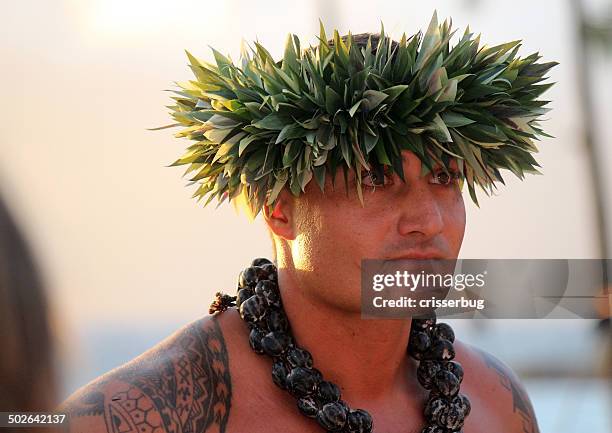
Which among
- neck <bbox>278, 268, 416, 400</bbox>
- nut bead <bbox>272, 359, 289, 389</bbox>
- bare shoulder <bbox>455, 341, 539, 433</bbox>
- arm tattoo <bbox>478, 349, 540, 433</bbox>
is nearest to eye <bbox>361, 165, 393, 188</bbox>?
neck <bbox>278, 268, 416, 400</bbox>

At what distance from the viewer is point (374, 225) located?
10.9ft

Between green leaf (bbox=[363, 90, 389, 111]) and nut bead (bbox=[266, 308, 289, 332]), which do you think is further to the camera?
nut bead (bbox=[266, 308, 289, 332])

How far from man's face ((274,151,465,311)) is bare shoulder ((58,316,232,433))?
457 mm

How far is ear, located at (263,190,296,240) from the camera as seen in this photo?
11.6 ft

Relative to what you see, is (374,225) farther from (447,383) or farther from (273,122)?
(447,383)

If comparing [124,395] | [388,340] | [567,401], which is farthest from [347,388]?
[567,401]

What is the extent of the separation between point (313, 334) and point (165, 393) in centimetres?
56

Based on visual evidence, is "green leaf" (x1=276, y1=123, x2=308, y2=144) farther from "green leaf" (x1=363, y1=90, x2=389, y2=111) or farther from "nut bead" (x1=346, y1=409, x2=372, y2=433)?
"nut bead" (x1=346, y1=409, x2=372, y2=433)

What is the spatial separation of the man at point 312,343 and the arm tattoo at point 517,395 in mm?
387

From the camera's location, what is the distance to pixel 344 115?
331cm

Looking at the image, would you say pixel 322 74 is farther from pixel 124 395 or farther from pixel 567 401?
pixel 567 401

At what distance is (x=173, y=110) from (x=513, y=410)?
5.80ft

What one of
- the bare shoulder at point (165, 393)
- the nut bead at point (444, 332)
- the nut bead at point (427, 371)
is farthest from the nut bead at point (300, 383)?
the nut bead at point (444, 332)

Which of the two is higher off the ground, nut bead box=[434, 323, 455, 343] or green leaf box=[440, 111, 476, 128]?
green leaf box=[440, 111, 476, 128]
